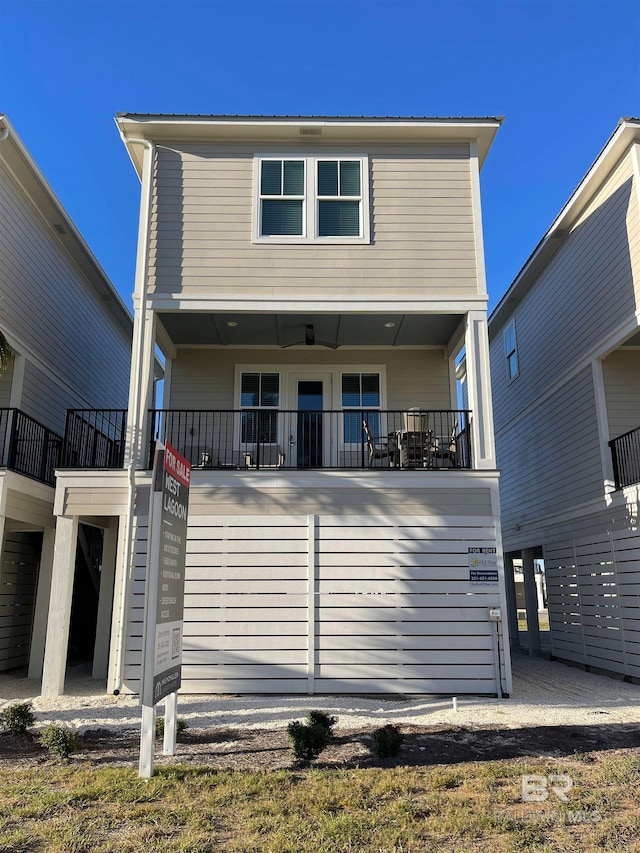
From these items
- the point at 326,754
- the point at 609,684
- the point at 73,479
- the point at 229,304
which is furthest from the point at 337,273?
the point at 609,684

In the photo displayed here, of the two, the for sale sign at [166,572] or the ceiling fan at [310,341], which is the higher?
the ceiling fan at [310,341]

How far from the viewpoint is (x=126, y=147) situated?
34.6 ft

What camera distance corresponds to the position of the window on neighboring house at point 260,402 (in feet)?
38.0

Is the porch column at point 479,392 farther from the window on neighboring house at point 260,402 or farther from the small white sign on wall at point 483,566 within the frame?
the window on neighboring house at point 260,402

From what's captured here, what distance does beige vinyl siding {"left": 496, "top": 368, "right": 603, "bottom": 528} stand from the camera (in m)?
11.6

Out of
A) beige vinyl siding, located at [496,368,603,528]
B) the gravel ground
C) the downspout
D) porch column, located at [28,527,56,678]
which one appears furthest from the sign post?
beige vinyl siding, located at [496,368,603,528]

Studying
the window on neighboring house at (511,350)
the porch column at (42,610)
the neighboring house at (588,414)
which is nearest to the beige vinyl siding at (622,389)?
the neighboring house at (588,414)

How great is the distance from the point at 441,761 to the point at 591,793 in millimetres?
1247

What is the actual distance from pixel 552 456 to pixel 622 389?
90.3 inches

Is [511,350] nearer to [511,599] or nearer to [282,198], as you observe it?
[511,599]

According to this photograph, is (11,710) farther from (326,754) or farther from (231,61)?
(231,61)

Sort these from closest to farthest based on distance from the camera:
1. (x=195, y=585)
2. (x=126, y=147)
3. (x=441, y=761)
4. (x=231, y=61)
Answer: (x=441, y=761) → (x=195, y=585) → (x=126, y=147) → (x=231, y=61)

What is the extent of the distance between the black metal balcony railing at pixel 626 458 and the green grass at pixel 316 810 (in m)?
6.16

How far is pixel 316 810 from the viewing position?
4191 mm
